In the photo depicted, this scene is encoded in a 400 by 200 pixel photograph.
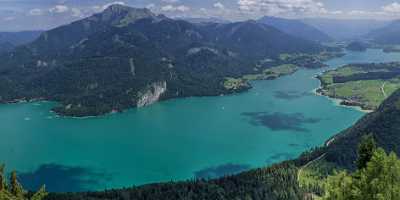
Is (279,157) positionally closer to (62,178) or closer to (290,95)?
(62,178)

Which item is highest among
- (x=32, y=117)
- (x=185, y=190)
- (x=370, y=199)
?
(x=370, y=199)

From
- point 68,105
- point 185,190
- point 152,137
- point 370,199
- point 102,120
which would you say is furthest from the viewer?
point 68,105

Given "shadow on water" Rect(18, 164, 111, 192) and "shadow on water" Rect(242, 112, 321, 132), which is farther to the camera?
"shadow on water" Rect(242, 112, 321, 132)

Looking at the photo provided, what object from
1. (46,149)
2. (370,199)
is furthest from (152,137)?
(370,199)

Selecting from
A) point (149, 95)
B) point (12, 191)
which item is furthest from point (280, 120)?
point (12, 191)

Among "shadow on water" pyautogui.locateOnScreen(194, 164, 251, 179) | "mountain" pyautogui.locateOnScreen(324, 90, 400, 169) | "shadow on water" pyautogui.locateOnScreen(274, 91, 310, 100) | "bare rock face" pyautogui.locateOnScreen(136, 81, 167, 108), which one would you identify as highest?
"mountain" pyautogui.locateOnScreen(324, 90, 400, 169)

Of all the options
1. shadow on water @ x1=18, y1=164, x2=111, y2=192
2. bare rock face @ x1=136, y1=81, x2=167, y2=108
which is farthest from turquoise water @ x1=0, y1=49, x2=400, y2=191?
bare rock face @ x1=136, y1=81, x2=167, y2=108

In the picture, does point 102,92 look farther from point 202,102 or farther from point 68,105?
point 202,102

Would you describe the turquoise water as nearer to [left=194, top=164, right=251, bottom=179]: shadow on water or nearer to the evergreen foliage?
[left=194, top=164, right=251, bottom=179]: shadow on water
